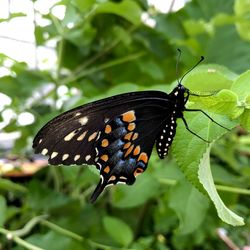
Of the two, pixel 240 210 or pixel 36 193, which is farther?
pixel 240 210

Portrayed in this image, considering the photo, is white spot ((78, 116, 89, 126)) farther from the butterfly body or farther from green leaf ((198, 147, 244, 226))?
green leaf ((198, 147, 244, 226))

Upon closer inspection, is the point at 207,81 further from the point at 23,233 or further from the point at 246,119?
the point at 23,233

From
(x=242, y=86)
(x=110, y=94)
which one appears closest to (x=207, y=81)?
(x=242, y=86)

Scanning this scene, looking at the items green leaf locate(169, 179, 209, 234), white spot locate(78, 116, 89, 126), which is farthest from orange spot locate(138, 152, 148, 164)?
green leaf locate(169, 179, 209, 234)

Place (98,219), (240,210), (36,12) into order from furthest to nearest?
(240,210), (98,219), (36,12)

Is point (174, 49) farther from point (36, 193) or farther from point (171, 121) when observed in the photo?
point (171, 121)

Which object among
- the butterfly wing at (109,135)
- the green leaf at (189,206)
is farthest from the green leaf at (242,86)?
the green leaf at (189,206)

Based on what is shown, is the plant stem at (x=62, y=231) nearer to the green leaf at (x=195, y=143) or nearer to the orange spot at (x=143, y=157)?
the orange spot at (x=143, y=157)

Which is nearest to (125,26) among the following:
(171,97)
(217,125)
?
(171,97)
